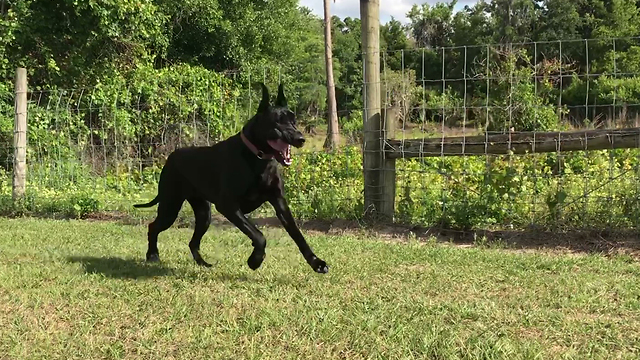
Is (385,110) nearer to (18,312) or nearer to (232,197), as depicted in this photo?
(232,197)

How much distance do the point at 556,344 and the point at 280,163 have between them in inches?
85.2

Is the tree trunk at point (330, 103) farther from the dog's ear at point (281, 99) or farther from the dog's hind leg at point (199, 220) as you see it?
the dog's ear at point (281, 99)

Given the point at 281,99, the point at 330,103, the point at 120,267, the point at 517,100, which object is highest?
the point at 330,103

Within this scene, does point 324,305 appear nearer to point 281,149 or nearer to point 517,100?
point 281,149

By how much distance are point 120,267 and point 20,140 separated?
5.29 m

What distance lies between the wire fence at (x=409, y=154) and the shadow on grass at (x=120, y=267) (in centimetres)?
298

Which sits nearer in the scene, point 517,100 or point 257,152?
point 257,152

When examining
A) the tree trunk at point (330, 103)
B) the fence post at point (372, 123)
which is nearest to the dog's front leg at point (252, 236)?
the fence post at point (372, 123)

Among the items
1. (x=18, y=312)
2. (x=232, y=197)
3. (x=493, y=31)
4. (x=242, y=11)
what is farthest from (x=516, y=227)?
(x=493, y=31)

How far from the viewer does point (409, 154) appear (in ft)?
23.3

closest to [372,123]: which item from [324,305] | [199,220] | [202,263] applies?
[199,220]

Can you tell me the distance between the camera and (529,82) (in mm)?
8789

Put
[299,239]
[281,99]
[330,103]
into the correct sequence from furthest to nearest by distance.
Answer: [330,103]
[281,99]
[299,239]

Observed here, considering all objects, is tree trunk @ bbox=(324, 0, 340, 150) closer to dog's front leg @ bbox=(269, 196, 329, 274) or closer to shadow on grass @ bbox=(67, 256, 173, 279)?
shadow on grass @ bbox=(67, 256, 173, 279)
